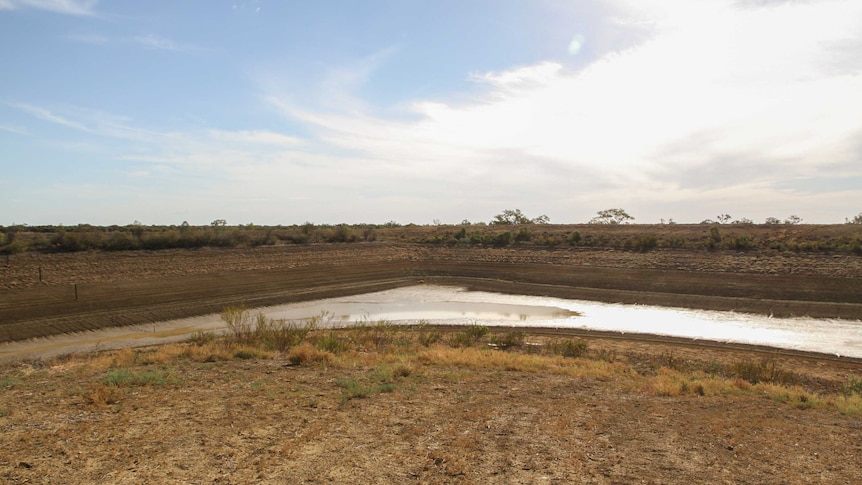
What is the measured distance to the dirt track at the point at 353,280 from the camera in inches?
1101

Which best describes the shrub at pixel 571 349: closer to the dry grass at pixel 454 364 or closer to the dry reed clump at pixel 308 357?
the dry grass at pixel 454 364

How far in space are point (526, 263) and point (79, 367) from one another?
39164 mm

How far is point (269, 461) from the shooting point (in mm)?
7121

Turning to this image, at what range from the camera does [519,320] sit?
28141 millimetres

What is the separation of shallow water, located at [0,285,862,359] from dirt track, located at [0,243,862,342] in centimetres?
148

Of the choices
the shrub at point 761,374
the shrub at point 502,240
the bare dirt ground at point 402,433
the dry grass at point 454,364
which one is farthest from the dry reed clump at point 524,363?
the shrub at point 502,240

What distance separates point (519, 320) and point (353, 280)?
17.5 meters

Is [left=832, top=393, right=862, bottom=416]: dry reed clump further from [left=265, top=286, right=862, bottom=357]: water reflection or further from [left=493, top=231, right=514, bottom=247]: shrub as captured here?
[left=493, top=231, right=514, bottom=247]: shrub

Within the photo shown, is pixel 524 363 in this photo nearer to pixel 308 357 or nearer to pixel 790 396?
pixel 308 357

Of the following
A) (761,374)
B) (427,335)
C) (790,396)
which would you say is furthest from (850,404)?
(427,335)

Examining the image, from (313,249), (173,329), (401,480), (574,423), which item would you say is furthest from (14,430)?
(313,249)

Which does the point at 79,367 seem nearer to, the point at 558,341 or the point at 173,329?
the point at 173,329

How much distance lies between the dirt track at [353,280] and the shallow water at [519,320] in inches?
58.2

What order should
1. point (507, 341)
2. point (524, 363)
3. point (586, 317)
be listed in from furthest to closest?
point (586, 317) → point (507, 341) → point (524, 363)
